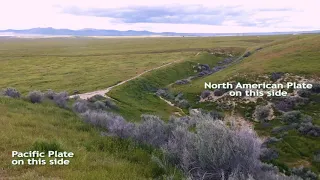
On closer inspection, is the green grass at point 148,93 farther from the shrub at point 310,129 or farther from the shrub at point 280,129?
the shrub at point 310,129

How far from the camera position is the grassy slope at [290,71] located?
32.7m

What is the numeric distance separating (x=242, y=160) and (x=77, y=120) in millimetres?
10229

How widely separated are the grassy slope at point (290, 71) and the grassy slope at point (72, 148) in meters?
19.2

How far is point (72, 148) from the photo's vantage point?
522 inches

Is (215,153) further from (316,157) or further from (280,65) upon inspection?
(280,65)

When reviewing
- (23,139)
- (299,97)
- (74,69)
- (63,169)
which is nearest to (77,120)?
(23,139)

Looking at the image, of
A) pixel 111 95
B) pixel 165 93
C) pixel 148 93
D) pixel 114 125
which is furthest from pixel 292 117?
pixel 114 125

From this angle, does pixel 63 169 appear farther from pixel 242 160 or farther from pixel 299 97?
pixel 299 97

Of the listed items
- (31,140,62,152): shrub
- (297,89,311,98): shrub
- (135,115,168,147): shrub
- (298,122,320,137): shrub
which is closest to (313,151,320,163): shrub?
(298,122,320,137): shrub

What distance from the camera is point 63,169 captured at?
10.8 metres

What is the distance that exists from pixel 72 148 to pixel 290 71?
172 feet

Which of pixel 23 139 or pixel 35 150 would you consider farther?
pixel 23 139

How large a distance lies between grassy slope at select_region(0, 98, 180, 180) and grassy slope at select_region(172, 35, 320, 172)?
19223 mm

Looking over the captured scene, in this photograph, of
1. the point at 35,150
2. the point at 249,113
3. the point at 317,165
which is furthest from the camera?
the point at 249,113
